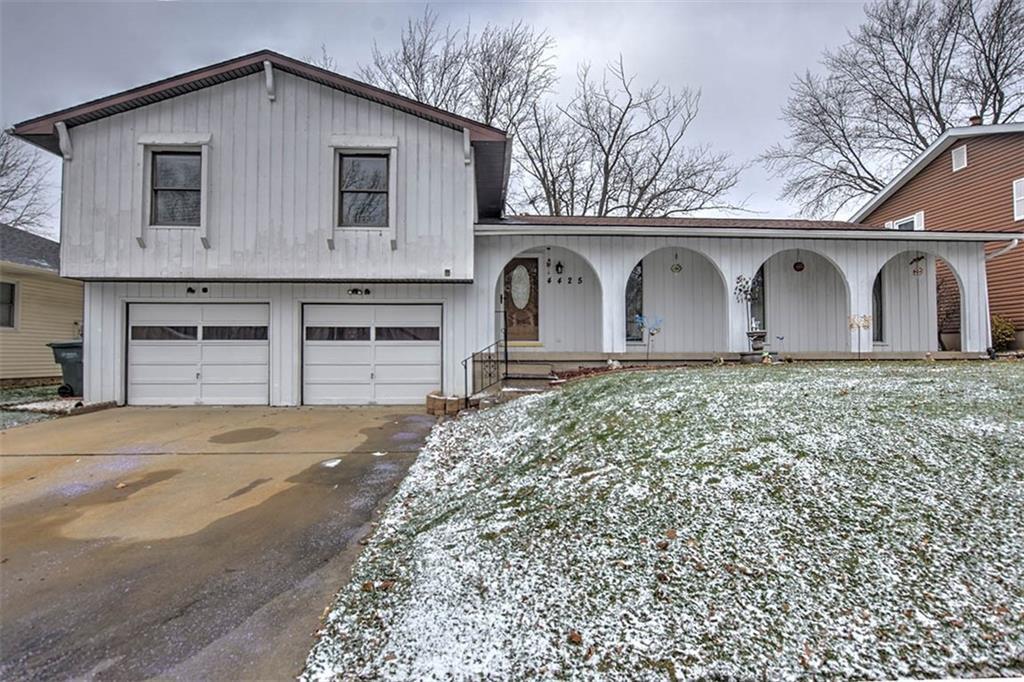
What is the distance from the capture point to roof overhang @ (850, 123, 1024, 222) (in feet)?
40.3

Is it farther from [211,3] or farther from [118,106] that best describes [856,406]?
[211,3]

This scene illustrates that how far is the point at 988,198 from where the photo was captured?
12.7 meters

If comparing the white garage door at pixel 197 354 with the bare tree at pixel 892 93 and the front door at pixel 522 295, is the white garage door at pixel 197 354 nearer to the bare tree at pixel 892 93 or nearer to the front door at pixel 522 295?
the front door at pixel 522 295

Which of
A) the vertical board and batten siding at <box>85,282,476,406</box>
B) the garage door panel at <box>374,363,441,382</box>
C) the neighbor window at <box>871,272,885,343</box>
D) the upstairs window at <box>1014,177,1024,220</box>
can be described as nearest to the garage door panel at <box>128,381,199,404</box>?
the vertical board and batten siding at <box>85,282,476,406</box>

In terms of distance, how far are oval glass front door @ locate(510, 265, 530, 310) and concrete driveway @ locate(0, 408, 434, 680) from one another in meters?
4.65

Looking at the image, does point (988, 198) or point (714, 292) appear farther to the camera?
point (988, 198)

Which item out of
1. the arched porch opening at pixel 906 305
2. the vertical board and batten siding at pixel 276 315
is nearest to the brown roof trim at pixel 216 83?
the vertical board and batten siding at pixel 276 315

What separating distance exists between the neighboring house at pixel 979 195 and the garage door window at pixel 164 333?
1700 centimetres

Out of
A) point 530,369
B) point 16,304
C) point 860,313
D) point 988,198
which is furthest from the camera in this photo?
point 988,198

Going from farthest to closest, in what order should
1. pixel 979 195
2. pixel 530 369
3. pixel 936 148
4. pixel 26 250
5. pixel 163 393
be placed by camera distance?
1. pixel 936 148
2. pixel 26 250
3. pixel 979 195
4. pixel 163 393
5. pixel 530 369

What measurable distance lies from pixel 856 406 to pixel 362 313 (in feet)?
26.4

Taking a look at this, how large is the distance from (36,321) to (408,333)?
1099cm

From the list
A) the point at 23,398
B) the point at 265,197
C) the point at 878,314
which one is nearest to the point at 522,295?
the point at 265,197

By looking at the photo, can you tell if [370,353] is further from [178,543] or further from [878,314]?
[878,314]
